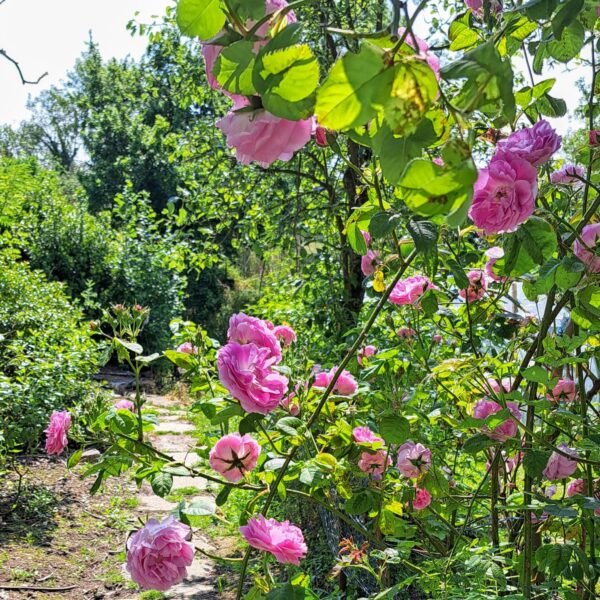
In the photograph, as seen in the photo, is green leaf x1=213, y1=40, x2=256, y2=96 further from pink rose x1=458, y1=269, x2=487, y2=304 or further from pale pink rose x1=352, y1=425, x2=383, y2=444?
pink rose x1=458, y1=269, x2=487, y2=304

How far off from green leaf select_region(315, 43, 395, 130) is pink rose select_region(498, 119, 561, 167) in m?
0.43

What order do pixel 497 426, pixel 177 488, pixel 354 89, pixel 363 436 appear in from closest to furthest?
1. pixel 354 89
2. pixel 497 426
3. pixel 363 436
4. pixel 177 488

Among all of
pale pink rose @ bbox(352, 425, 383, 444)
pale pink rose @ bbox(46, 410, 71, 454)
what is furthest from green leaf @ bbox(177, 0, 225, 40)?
pale pink rose @ bbox(46, 410, 71, 454)

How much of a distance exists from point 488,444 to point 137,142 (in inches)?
612

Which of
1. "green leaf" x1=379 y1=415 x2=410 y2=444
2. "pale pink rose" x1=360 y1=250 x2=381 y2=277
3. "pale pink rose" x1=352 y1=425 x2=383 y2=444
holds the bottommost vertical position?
"pale pink rose" x1=352 y1=425 x2=383 y2=444

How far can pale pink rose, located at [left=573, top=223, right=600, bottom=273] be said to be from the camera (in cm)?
89

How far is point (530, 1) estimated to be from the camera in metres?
0.45

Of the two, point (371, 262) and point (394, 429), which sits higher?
point (371, 262)

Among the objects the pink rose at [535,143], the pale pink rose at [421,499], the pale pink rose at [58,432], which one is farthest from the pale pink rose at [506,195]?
the pale pink rose at [58,432]

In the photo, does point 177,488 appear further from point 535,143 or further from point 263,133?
point 263,133

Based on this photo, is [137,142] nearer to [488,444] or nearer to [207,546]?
[207,546]

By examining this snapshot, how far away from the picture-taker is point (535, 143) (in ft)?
2.42

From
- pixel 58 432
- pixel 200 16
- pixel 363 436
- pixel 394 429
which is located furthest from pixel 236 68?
pixel 58 432

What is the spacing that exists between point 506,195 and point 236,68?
1.14 ft
